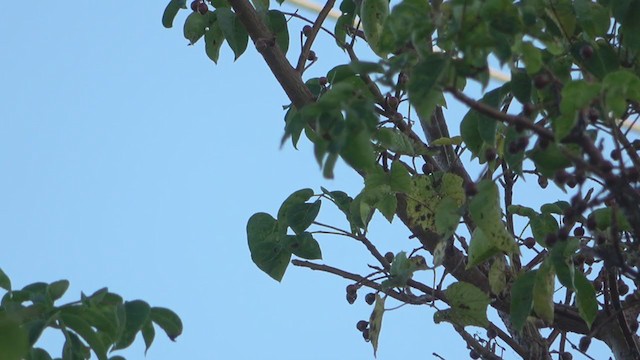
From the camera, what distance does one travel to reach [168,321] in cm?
142

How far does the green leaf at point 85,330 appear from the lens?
136cm

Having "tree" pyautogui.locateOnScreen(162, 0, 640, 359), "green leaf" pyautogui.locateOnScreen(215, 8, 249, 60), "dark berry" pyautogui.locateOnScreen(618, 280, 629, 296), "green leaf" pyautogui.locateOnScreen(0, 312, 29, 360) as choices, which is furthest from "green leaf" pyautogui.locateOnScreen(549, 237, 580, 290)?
"green leaf" pyautogui.locateOnScreen(215, 8, 249, 60)

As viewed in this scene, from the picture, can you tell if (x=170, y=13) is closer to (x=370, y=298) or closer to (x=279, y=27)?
(x=279, y=27)

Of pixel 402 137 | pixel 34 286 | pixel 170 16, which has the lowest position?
pixel 34 286

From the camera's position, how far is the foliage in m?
1.34

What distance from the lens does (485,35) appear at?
1189mm

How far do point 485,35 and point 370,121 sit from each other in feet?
0.48

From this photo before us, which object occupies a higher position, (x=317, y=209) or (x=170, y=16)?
(x=170, y=16)

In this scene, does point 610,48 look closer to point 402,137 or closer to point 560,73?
point 560,73

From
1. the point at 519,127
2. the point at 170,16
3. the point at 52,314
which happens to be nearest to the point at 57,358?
the point at 52,314

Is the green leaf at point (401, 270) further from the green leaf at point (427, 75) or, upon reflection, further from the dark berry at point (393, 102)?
the green leaf at point (427, 75)

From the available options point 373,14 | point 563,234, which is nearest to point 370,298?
point 373,14

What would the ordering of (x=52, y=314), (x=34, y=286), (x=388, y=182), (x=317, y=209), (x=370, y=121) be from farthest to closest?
(x=317, y=209) < (x=388, y=182) < (x=34, y=286) < (x=52, y=314) < (x=370, y=121)

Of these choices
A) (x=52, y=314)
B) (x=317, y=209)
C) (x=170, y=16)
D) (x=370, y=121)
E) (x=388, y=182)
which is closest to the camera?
(x=370, y=121)
